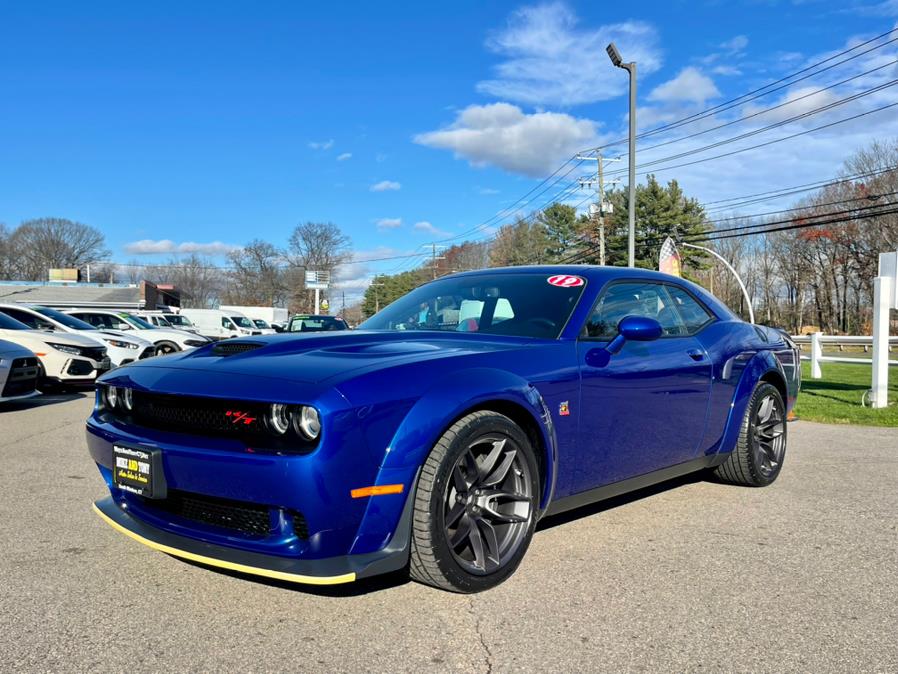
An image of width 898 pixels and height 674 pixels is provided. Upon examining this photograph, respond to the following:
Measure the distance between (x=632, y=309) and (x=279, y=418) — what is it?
2.44 meters

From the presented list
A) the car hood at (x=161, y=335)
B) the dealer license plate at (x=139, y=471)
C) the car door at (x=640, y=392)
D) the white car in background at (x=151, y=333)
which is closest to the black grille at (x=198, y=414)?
the dealer license plate at (x=139, y=471)

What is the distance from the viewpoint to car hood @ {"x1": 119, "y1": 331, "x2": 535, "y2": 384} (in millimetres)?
2760

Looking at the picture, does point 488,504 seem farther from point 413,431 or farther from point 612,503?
point 612,503

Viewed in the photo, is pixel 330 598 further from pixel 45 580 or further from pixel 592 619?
pixel 45 580

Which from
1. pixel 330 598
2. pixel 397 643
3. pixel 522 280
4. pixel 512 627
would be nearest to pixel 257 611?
pixel 330 598

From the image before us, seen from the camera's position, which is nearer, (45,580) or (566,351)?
(45,580)

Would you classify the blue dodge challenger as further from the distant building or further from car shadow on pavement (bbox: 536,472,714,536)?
the distant building

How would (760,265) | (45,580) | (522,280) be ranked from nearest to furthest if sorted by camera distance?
(45,580), (522,280), (760,265)

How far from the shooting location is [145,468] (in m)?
2.76

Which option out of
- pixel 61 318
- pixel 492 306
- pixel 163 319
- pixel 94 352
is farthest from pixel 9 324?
pixel 163 319

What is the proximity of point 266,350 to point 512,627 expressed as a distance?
1588 millimetres

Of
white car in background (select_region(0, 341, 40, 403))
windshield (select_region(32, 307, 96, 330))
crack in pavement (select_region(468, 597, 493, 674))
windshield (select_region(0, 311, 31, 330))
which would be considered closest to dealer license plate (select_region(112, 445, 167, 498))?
crack in pavement (select_region(468, 597, 493, 674))

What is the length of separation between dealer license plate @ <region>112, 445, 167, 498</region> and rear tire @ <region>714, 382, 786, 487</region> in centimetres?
373

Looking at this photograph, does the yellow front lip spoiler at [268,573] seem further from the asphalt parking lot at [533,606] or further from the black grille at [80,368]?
the black grille at [80,368]
